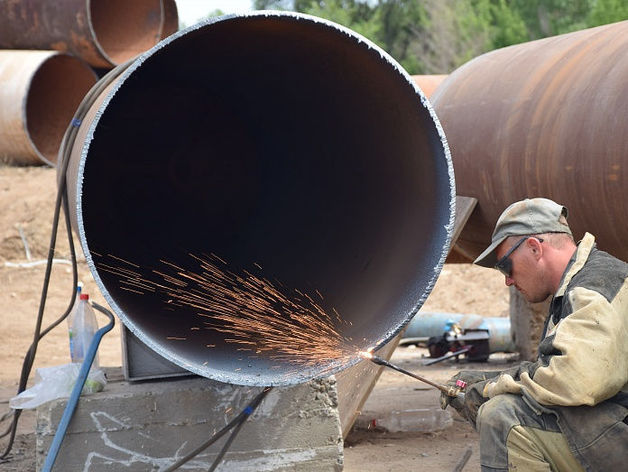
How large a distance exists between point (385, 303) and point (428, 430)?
2.09 metres

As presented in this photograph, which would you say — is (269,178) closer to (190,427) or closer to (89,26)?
(190,427)

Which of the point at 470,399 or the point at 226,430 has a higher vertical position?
the point at 470,399

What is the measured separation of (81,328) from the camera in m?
4.07

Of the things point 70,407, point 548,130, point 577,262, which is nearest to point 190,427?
point 70,407

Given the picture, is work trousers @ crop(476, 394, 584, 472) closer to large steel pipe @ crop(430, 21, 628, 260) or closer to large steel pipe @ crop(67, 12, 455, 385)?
large steel pipe @ crop(67, 12, 455, 385)

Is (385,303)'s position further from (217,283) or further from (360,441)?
(360,441)

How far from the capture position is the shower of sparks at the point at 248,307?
12.1ft

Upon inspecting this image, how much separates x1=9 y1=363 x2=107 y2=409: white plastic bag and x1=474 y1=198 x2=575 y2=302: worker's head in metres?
1.70

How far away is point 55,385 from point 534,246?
2.03 metres

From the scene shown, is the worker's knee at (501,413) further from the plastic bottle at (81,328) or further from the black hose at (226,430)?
the plastic bottle at (81,328)

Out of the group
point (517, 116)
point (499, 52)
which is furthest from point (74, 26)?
point (517, 116)

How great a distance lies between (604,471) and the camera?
9.57ft

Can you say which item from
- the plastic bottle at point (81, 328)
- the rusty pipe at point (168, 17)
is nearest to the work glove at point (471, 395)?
the plastic bottle at point (81, 328)

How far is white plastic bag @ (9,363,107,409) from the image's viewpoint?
12.2 ft
